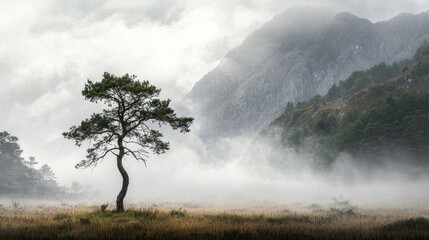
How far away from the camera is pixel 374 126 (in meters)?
92.8

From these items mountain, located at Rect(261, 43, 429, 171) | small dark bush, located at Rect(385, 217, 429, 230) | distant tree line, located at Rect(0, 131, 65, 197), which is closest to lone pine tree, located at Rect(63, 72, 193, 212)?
small dark bush, located at Rect(385, 217, 429, 230)

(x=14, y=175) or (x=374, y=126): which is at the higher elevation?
(x=374, y=126)

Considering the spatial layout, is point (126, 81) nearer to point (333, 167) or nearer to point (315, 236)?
point (315, 236)

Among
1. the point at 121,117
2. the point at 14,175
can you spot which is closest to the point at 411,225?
the point at 121,117

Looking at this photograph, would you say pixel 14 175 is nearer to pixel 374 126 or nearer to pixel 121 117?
pixel 121 117

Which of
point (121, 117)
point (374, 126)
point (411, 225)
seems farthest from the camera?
point (374, 126)

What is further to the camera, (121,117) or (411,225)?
(121,117)

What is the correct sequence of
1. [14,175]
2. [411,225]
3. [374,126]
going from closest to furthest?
[411,225] → [14,175] → [374,126]

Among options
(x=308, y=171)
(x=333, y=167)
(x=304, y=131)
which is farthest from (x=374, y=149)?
(x=304, y=131)

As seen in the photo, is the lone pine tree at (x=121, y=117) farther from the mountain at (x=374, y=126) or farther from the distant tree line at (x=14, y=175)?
the mountain at (x=374, y=126)

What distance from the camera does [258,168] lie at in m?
151

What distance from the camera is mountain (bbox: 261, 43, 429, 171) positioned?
3418 inches

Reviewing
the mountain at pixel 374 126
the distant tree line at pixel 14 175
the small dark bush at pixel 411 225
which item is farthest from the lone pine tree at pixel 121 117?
the mountain at pixel 374 126

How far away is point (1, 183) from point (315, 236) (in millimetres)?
73692
